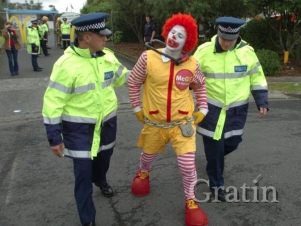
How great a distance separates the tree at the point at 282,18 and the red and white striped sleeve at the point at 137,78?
8.75 metres

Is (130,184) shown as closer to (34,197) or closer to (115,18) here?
(34,197)

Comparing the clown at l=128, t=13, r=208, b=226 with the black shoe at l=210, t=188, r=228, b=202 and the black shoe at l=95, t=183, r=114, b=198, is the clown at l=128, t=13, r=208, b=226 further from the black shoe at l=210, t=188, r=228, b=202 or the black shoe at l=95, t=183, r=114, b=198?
the black shoe at l=95, t=183, r=114, b=198

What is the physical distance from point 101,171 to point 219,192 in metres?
1.24

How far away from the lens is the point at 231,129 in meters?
3.64

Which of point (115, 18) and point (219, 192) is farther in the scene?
point (115, 18)

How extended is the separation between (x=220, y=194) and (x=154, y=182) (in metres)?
0.80

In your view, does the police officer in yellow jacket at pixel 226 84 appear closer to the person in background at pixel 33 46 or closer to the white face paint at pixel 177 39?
the white face paint at pixel 177 39

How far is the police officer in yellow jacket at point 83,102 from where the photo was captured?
2869mm

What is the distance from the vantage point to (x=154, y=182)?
167 inches

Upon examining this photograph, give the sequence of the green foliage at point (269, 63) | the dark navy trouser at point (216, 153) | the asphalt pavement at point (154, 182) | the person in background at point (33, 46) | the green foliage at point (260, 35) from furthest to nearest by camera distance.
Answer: the green foliage at point (260, 35)
the person in background at point (33, 46)
the green foliage at point (269, 63)
the dark navy trouser at point (216, 153)
the asphalt pavement at point (154, 182)

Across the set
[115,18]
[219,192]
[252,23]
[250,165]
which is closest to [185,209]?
[219,192]

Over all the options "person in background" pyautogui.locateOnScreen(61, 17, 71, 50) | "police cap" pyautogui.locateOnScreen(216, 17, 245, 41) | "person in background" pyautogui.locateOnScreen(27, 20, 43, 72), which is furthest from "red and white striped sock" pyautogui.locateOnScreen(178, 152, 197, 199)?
"person in background" pyautogui.locateOnScreen(61, 17, 71, 50)

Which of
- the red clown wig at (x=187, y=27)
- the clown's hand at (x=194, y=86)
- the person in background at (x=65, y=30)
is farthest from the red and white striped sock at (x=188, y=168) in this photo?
the person in background at (x=65, y=30)

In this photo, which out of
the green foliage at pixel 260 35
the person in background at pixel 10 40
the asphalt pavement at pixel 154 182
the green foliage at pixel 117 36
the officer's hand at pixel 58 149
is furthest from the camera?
the green foliage at pixel 117 36
